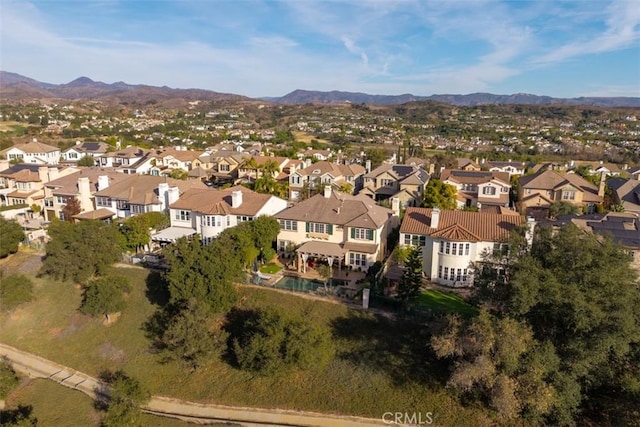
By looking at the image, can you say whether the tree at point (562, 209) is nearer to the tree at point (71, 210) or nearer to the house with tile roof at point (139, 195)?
the house with tile roof at point (139, 195)

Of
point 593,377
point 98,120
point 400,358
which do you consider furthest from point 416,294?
point 98,120

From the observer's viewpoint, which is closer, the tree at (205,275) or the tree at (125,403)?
the tree at (125,403)

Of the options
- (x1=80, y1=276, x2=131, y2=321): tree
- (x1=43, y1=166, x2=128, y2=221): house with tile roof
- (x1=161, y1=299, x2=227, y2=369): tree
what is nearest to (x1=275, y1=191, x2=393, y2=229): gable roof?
(x1=161, y1=299, x2=227, y2=369): tree

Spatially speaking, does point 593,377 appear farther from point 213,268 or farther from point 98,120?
point 98,120

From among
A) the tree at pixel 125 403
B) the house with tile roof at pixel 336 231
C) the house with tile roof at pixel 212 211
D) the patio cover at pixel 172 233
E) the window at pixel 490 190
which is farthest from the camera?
the window at pixel 490 190

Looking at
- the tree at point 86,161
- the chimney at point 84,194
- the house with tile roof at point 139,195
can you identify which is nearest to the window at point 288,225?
the house with tile roof at point 139,195
